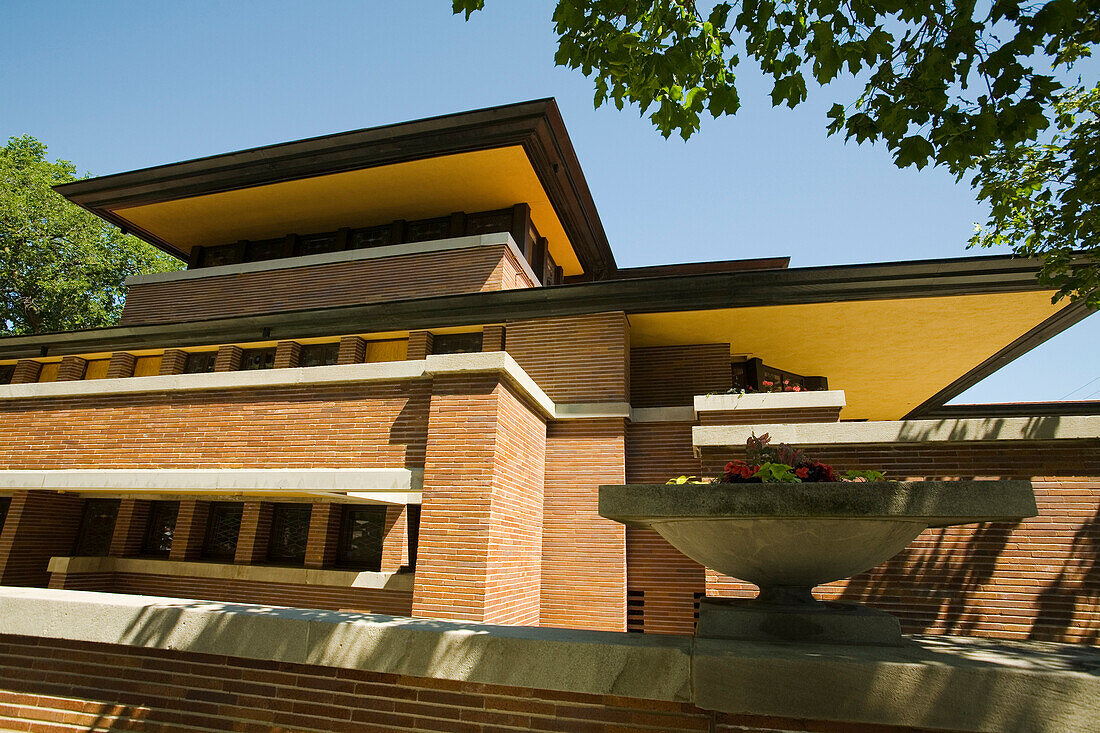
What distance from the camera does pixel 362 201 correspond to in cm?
1457

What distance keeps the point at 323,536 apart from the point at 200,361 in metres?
6.15

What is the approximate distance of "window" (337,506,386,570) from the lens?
1081 centimetres

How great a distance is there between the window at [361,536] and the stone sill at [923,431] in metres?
6.37

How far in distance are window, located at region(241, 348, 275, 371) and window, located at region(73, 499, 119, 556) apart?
4108mm

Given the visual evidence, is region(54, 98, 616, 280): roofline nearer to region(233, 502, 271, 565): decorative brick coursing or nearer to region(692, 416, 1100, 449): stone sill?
region(233, 502, 271, 565): decorative brick coursing

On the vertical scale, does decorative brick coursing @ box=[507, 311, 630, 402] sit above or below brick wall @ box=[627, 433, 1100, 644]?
above

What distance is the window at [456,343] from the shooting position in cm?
1220

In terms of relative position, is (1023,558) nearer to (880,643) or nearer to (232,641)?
(880,643)

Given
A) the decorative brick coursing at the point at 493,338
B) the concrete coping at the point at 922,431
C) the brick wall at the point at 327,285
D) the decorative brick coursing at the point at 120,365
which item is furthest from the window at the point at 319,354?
the concrete coping at the point at 922,431

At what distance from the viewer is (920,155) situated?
4578mm

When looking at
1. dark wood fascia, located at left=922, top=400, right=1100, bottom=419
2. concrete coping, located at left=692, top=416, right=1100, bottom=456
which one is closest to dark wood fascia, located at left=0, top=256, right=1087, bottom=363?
concrete coping, located at left=692, top=416, right=1100, bottom=456

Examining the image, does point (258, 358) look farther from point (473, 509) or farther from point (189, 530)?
point (473, 509)

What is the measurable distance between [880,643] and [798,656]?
2.93 ft

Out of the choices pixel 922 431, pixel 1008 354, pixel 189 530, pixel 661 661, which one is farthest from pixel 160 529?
pixel 1008 354
